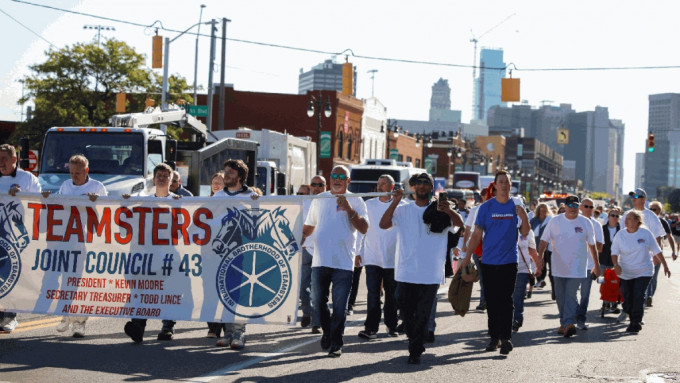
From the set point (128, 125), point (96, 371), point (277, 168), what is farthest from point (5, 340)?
point (277, 168)

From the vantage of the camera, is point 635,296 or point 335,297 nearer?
point 335,297

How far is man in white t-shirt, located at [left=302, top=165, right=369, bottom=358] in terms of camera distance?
10.1 metres

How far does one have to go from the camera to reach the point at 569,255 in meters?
13.0

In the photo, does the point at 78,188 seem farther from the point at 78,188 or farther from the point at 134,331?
the point at 134,331

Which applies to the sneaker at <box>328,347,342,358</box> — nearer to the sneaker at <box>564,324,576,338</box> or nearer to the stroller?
the sneaker at <box>564,324,576,338</box>

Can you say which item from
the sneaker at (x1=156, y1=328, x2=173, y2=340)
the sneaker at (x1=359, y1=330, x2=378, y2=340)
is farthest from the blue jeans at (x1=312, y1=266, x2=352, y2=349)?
the sneaker at (x1=156, y1=328, x2=173, y2=340)

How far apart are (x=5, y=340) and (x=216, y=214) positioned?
252cm

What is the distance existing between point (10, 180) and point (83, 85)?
4872 centimetres

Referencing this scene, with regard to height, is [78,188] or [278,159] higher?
[278,159]

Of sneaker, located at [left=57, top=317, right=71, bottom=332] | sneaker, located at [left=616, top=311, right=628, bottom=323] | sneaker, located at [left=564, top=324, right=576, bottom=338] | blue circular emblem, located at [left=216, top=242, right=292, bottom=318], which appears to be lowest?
sneaker, located at [left=616, top=311, right=628, bottom=323]

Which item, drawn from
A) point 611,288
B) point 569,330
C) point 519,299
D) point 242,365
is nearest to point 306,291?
point 519,299

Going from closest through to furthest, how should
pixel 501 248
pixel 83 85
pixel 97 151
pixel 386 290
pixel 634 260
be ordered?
pixel 501 248 → pixel 386 290 → pixel 634 260 → pixel 97 151 → pixel 83 85

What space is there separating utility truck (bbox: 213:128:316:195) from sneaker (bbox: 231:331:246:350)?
18895 millimetres

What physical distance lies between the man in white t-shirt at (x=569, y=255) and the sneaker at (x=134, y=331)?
5.17 meters
